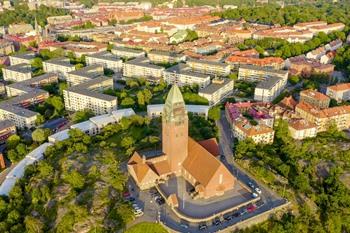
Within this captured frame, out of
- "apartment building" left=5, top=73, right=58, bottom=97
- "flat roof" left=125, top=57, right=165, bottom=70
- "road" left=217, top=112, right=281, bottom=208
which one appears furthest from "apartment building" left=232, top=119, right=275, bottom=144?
"apartment building" left=5, top=73, right=58, bottom=97

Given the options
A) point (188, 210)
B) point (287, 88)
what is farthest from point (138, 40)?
point (188, 210)

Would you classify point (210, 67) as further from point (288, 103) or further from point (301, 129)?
point (301, 129)

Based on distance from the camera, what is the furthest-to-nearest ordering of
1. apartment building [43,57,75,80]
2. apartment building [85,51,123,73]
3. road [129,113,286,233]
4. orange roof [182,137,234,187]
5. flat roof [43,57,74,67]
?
apartment building [85,51,123,73]
flat roof [43,57,74,67]
apartment building [43,57,75,80]
orange roof [182,137,234,187]
road [129,113,286,233]

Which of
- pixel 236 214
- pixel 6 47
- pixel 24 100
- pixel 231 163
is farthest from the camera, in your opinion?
pixel 6 47

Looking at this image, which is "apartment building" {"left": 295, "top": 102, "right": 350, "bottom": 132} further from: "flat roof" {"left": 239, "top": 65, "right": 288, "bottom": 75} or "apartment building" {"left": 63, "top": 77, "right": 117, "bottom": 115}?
"apartment building" {"left": 63, "top": 77, "right": 117, "bottom": 115}

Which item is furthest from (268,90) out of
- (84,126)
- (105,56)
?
(105,56)

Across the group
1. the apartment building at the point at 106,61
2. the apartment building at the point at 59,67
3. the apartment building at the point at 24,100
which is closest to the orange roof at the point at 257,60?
the apartment building at the point at 106,61

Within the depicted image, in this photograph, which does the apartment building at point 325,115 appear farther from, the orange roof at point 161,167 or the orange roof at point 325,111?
the orange roof at point 161,167

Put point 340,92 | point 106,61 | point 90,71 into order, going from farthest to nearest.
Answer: point 106,61, point 90,71, point 340,92
